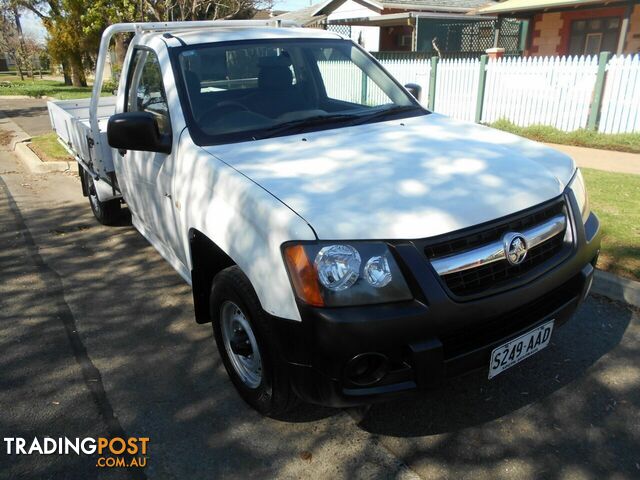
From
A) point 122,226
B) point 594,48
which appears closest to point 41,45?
point 594,48

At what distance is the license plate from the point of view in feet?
7.73

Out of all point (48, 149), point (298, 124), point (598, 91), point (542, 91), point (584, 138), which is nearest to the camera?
point (298, 124)

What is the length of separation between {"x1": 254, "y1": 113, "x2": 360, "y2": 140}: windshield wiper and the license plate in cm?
173

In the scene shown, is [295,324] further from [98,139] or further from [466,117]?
[466,117]

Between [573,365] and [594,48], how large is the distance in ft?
61.9

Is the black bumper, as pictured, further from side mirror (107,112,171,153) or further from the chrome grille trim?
side mirror (107,112,171,153)

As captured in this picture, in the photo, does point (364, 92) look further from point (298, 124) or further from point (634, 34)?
point (634, 34)

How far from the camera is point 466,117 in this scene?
12.6 m

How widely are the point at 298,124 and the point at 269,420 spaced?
175 centimetres

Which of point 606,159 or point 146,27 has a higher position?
point 146,27

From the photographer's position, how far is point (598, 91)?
9852mm

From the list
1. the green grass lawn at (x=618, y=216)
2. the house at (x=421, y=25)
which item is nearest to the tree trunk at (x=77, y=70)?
the house at (x=421, y=25)

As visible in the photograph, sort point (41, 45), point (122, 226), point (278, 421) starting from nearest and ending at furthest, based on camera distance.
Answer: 1. point (278, 421)
2. point (122, 226)
3. point (41, 45)

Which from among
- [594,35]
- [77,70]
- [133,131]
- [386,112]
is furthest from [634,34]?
[77,70]
